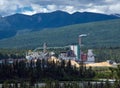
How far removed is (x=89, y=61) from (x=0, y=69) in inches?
3159

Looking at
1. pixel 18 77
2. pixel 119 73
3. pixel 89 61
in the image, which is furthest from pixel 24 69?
pixel 89 61

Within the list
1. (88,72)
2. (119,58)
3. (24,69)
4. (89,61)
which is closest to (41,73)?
(24,69)

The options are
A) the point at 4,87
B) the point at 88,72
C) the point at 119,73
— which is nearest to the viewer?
the point at 119,73

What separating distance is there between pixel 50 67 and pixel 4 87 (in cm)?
4284

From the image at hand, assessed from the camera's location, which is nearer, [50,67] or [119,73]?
[119,73]

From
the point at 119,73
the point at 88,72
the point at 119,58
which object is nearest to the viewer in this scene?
the point at 119,73

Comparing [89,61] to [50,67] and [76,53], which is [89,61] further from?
[50,67]

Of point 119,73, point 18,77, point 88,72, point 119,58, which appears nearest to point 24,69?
point 18,77

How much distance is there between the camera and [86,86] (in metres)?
71.4

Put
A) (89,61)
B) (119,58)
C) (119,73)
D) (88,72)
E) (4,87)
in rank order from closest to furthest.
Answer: (119,73), (4,87), (88,72), (89,61), (119,58)

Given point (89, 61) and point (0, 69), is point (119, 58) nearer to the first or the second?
point (89, 61)

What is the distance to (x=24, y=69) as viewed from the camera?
336ft

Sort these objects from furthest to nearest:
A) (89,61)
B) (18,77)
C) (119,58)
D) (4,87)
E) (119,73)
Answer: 1. (119,58)
2. (89,61)
3. (18,77)
4. (4,87)
5. (119,73)

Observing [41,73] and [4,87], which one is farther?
[41,73]
